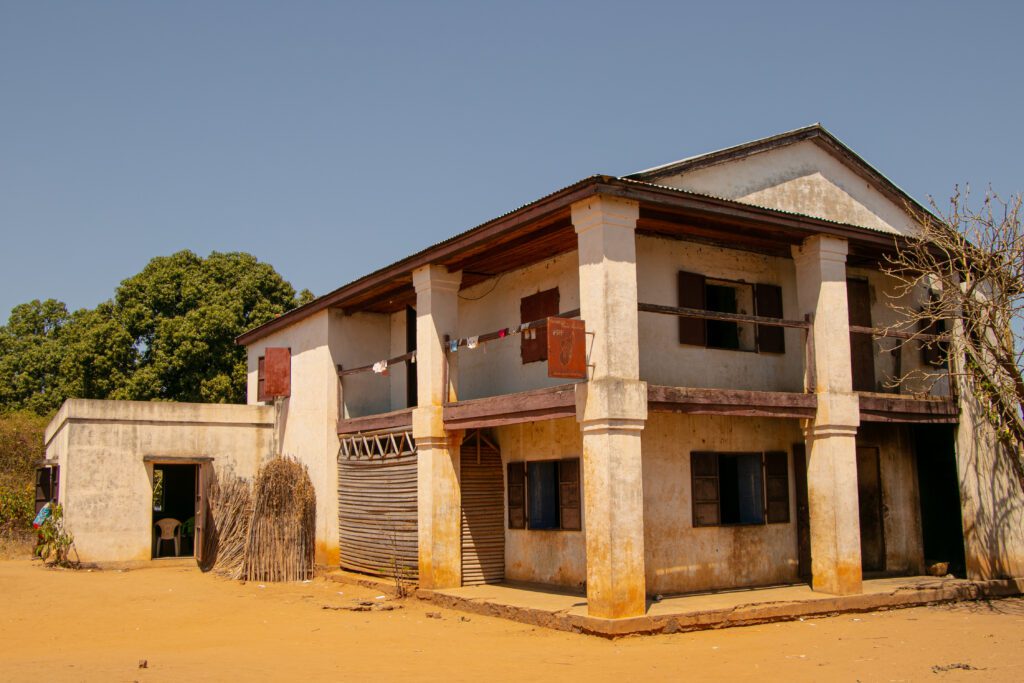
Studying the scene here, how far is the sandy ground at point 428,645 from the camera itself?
8672 millimetres

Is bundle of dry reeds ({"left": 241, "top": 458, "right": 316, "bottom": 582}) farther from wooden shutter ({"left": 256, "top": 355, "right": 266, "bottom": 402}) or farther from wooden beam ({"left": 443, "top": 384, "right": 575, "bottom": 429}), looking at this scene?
wooden beam ({"left": 443, "top": 384, "right": 575, "bottom": 429})

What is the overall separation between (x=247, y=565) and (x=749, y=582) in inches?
338

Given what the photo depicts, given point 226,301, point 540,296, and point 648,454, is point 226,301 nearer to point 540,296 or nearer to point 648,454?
point 540,296

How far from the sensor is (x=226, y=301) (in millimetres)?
30859

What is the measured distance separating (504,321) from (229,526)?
696 centimetres

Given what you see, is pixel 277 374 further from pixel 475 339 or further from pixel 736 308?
pixel 736 308

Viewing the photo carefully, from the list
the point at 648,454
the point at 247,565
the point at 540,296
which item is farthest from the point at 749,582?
the point at 247,565

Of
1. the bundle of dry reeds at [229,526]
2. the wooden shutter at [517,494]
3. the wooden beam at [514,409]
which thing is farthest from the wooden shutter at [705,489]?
the bundle of dry reeds at [229,526]

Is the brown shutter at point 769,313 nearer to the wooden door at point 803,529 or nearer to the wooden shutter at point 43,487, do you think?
the wooden door at point 803,529

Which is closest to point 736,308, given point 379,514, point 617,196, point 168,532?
point 617,196

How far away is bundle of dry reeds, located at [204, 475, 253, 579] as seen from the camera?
1716 cm

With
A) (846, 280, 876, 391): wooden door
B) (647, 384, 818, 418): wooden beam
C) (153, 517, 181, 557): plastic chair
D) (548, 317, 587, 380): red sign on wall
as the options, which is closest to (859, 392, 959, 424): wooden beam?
(846, 280, 876, 391): wooden door

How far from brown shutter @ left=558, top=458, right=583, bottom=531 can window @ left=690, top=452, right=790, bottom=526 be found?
160 centimetres

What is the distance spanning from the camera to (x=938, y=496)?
1544 cm
